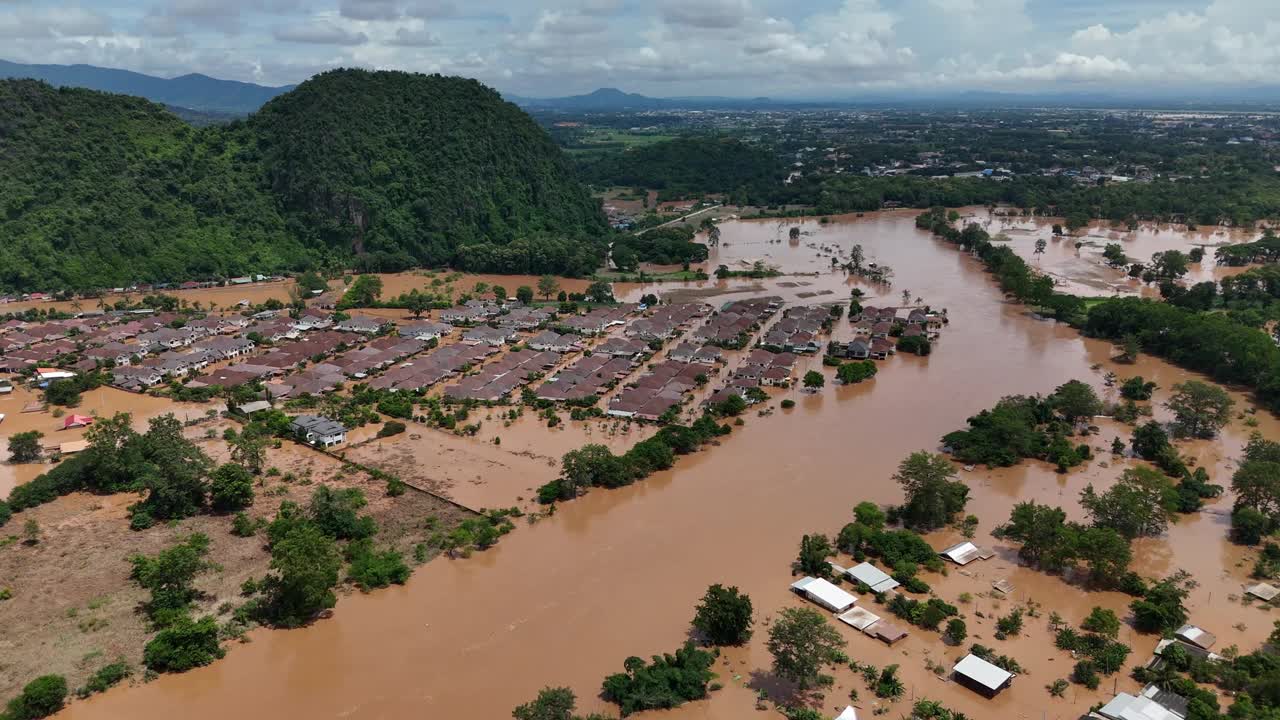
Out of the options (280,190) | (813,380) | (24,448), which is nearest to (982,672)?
(813,380)

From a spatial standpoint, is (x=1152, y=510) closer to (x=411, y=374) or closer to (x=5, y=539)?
(x=411, y=374)

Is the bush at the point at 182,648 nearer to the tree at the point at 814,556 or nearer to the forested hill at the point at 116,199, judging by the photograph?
the tree at the point at 814,556

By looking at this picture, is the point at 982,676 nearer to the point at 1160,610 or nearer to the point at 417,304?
the point at 1160,610

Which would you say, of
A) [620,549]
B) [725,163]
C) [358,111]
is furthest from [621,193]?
[620,549]

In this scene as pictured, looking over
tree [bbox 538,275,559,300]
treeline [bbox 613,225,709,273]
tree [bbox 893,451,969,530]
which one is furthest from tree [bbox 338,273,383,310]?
tree [bbox 893,451,969,530]

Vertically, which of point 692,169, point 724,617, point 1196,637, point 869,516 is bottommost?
point 1196,637

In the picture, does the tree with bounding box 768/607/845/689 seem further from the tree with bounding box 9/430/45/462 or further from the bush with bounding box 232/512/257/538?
the tree with bounding box 9/430/45/462
